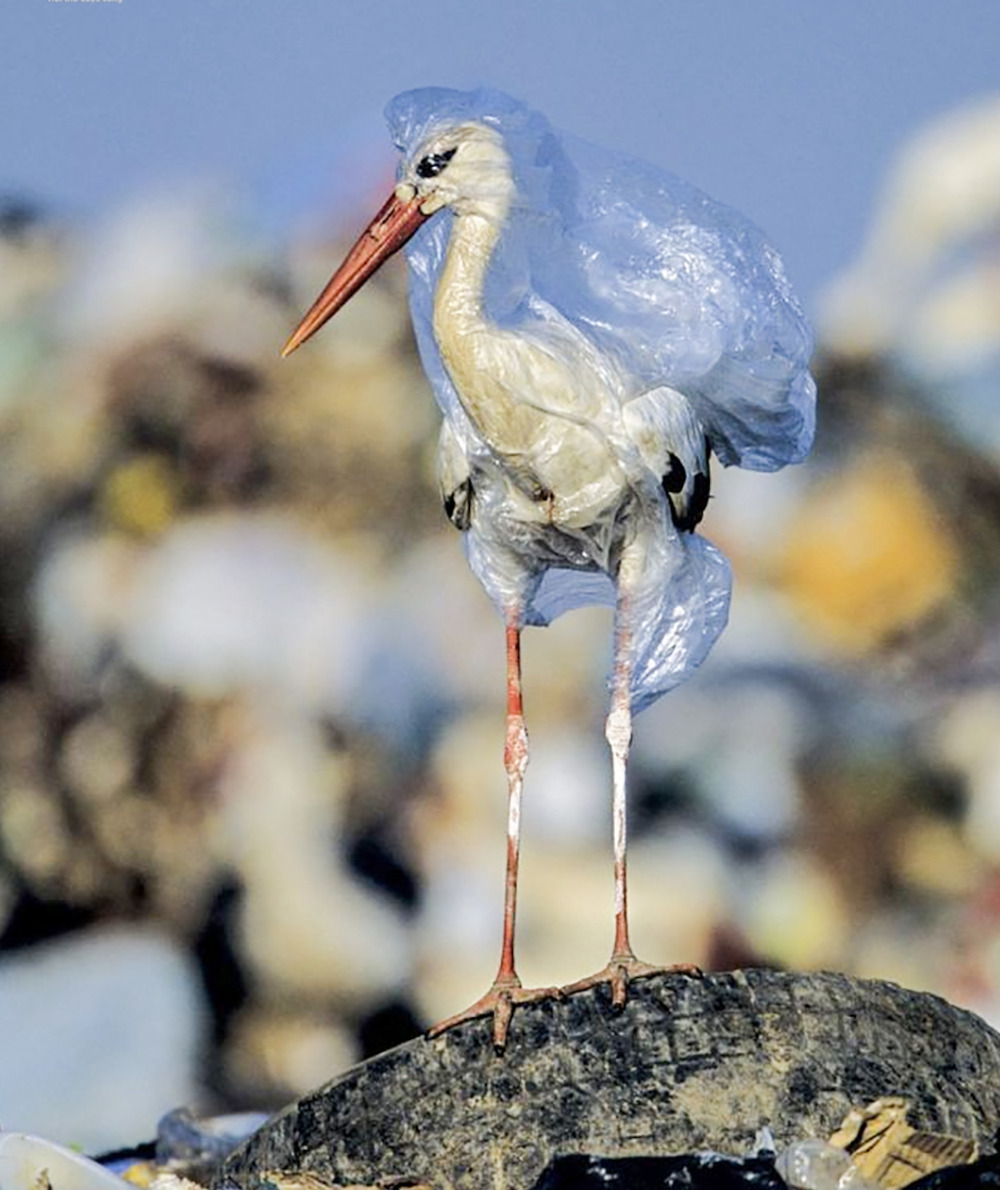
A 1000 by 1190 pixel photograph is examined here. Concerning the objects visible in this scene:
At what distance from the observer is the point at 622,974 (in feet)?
11.9

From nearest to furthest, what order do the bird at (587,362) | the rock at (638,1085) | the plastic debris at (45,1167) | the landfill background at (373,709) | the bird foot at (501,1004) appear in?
the plastic debris at (45,1167) < the rock at (638,1085) < the bird foot at (501,1004) < the bird at (587,362) < the landfill background at (373,709)

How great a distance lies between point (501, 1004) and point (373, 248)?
4.43 feet

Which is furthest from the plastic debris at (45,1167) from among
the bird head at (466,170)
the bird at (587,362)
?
the bird head at (466,170)

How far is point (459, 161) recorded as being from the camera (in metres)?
3.92

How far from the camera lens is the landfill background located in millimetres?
6223

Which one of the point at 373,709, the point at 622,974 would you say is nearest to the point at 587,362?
the point at 622,974

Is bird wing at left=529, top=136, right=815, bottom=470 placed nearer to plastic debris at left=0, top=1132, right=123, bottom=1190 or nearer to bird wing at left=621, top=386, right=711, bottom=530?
bird wing at left=621, top=386, right=711, bottom=530

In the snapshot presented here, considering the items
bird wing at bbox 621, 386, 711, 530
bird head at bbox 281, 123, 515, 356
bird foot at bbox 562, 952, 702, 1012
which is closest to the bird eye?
bird head at bbox 281, 123, 515, 356

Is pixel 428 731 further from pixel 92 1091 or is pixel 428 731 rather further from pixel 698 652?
pixel 698 652

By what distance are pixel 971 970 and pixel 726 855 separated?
0.74 metres

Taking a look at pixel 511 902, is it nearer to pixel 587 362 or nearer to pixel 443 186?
pixel 587 362

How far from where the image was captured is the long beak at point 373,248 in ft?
13.0

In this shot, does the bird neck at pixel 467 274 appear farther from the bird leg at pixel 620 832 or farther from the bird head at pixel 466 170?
the bird leg at pixel 620 832

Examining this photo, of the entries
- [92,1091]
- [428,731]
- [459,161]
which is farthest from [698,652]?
[92,1091]
